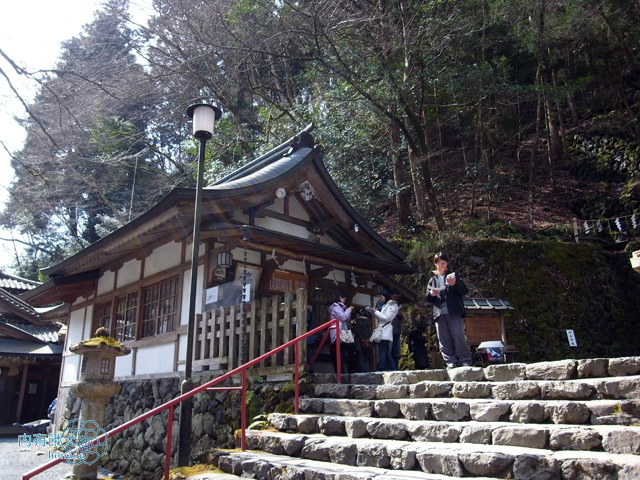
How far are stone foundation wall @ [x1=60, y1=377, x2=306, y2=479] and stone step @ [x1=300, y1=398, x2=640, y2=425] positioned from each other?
88 centimetres

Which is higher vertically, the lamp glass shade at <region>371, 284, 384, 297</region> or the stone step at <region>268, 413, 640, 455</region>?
the lamp glass shade at <region>371, 284, 384, 297</region>

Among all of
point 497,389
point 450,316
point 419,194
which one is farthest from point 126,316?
point 419,194

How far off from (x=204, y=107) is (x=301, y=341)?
3.72 m

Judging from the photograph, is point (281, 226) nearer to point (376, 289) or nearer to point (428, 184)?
point (376, 289)

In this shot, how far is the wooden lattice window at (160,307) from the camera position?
1058cm

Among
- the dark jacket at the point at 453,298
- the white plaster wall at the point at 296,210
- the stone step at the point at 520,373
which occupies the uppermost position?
the white plaster wall at the point at 296,210

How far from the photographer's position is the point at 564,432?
4.27 metres

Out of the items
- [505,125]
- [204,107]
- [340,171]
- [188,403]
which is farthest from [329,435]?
[505,125]

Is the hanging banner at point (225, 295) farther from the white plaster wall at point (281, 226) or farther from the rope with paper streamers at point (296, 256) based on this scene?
the white plaster wall at point (281, 226)

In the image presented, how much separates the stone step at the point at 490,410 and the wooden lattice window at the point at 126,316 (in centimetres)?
682

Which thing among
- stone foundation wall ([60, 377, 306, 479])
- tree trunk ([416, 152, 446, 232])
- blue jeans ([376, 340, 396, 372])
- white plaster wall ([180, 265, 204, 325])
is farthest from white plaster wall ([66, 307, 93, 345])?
tree trunk ([416, 152, 446, 232])

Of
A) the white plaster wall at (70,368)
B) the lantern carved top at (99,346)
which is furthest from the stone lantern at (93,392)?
the white plaster wall at (70,368)

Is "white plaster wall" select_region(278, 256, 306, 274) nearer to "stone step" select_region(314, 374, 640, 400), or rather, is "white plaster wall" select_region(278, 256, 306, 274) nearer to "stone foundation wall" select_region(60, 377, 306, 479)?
"stone foundation wall" select_region(60, 377, 306, 479)

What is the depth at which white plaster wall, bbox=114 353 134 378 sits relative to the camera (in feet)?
37.5
